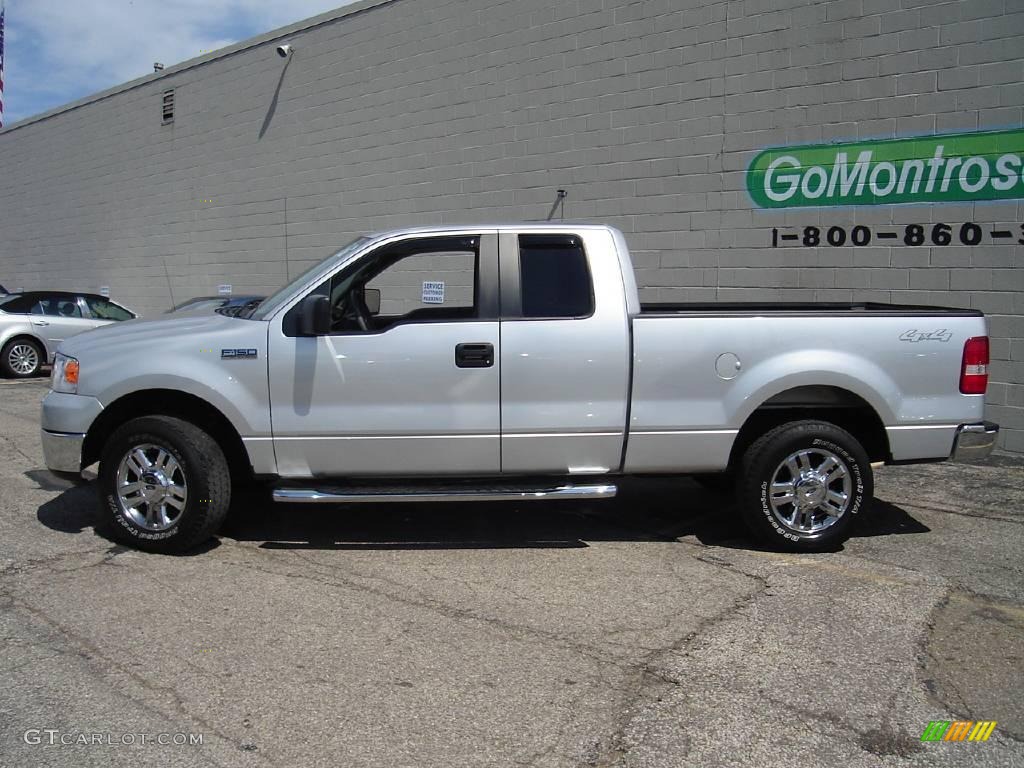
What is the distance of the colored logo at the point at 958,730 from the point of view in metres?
3.43

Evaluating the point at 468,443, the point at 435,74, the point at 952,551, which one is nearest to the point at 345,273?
the point at 468,443

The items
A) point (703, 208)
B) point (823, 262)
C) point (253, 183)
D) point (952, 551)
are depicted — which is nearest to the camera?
point (952, 551)

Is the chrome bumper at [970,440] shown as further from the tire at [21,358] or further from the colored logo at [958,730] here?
the tire at [21,358]

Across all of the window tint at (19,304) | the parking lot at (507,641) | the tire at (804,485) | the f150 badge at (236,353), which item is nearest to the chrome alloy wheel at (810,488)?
the tire at (804,485)

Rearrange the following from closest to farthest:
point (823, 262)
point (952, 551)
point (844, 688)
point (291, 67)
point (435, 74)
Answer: point (844, 688) < point (952, 551) < point (823, 262) < point (435, 74) < point (291, 67)

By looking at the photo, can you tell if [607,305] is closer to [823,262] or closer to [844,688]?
[844,688]

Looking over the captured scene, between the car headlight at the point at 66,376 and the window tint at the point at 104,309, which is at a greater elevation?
the window tint at the point at 104,309

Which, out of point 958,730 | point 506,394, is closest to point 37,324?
point 506,394

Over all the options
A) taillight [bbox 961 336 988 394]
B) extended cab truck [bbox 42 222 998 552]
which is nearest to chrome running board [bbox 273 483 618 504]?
extended cab truck [bbox 42 222 998 552]

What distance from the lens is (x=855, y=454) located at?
549 cm

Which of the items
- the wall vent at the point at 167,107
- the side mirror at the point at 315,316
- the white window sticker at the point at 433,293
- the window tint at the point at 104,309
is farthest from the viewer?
the wall vent at the point at 167,107

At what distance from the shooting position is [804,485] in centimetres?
555

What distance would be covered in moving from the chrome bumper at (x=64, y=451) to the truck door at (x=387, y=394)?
4.07 ft

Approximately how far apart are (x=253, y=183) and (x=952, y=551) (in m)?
13.7
